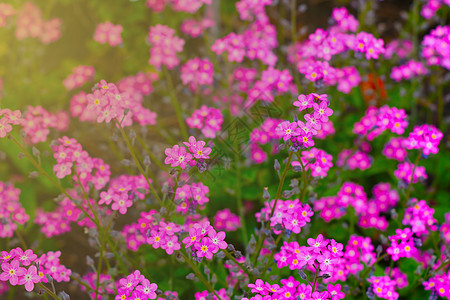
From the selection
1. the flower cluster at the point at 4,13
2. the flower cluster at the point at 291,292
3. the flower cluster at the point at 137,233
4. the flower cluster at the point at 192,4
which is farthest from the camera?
the flower cluster at the point at 4,13

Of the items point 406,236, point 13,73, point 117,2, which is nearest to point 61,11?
point 117,2

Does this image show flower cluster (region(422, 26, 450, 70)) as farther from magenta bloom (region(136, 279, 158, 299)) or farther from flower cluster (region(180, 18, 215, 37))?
magenta bloom (region(136, 279, 158, 299))

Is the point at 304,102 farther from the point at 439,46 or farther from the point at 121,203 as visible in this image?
the point at 439,46

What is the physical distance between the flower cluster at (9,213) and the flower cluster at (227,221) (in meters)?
1.12

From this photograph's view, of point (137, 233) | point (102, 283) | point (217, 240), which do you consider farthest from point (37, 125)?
point (217, 240)

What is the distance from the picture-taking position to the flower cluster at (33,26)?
12.3 ft

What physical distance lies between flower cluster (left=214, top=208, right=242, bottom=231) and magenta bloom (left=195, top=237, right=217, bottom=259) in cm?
108

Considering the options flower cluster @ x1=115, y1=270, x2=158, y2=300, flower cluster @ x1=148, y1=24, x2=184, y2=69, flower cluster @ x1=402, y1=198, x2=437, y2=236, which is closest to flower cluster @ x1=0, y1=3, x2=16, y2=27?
flower cluster @ x1=148, y1=24, x2=184, y2=69

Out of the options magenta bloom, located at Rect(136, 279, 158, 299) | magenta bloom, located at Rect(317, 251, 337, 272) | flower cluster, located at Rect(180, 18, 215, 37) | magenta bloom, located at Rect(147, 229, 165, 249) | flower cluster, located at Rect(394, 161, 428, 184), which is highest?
flower cluster, located at Rect(180, 18, 215, 37)

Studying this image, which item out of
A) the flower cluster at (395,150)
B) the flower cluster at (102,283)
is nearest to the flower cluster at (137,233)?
the flower cluster at (102,283)

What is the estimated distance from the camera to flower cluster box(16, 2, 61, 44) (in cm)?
375

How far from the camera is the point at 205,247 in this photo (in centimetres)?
195

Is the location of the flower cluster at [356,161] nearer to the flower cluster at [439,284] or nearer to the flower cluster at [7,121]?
the flower cluster at [439,284]

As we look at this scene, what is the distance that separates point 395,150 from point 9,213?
7.53ft
